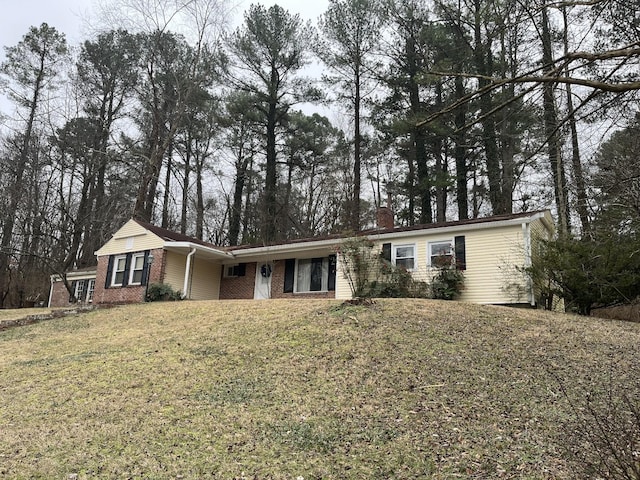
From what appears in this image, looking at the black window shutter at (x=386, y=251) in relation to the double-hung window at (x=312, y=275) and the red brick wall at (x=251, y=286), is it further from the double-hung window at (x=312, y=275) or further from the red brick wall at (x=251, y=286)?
the double-hung window at (x=312, y=275)

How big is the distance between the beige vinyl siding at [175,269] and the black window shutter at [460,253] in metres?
10.4

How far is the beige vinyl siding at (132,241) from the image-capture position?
1884 centimetres

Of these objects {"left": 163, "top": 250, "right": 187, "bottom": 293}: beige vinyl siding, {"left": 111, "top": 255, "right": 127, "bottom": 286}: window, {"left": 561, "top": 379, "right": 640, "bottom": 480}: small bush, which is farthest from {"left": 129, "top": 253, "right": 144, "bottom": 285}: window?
{"left": 561, "top": 379, "right": 640, "bottom": 480}: small bush

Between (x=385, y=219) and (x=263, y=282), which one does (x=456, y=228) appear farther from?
(x=263, y=282)

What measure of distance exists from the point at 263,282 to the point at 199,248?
2840mm

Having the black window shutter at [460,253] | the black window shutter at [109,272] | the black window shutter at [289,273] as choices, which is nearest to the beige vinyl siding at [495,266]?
the black window shutter at [460,253]

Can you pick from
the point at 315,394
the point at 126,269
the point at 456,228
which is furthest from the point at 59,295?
the point at 315,394

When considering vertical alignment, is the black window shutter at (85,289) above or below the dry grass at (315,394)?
above

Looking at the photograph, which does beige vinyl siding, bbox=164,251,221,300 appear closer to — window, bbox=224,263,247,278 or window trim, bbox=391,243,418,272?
window, bbox=224,263,247,278

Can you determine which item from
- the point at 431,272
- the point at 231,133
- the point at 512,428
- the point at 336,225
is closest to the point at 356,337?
the point at 512,428

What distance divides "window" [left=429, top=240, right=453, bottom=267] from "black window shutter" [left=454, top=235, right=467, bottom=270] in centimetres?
18

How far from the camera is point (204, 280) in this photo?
19812 millimetres

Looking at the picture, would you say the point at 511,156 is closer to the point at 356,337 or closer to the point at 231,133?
the point at 356,337

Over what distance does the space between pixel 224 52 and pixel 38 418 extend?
23.2 m
